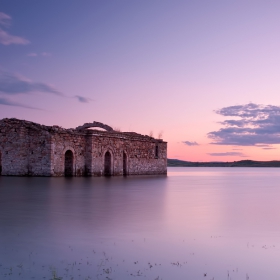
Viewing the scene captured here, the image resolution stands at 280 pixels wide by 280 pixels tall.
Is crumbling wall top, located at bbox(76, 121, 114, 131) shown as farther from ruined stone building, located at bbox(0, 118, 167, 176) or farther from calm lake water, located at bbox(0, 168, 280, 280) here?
calm lake water, located at bbox(0, 168, 280, 280)

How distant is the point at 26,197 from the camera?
11.4 m

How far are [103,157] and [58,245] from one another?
21474 mm

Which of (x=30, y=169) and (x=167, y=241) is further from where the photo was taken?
(x=30, y=169)

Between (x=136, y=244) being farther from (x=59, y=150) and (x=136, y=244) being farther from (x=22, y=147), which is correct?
(x=22, y=147)

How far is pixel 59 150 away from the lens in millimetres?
23203

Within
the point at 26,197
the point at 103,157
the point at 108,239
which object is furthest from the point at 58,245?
the point at 103,157

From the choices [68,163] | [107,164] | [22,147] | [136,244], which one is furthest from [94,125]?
[136,244]

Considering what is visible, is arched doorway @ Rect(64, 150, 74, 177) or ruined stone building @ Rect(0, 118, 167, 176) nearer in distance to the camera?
ruined stone building @ Rect(0, 118, 167, 176)

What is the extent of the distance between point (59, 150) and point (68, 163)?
1.85m

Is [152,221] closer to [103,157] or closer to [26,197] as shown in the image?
[26,197]

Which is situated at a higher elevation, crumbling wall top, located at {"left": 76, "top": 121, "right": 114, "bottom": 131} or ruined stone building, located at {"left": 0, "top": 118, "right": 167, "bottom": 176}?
crumbling wall top, located at {"left": 76, "top": 121, "right": 114, "bottom": 131}

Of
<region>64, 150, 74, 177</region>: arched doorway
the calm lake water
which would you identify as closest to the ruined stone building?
<region>64, 150, 74, 177</region>: arched doorway

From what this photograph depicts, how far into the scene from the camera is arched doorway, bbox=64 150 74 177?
24.5 metres

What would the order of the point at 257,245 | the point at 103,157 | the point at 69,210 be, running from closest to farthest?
the point at 257,245, the point at 69,210, the point at 103,157
